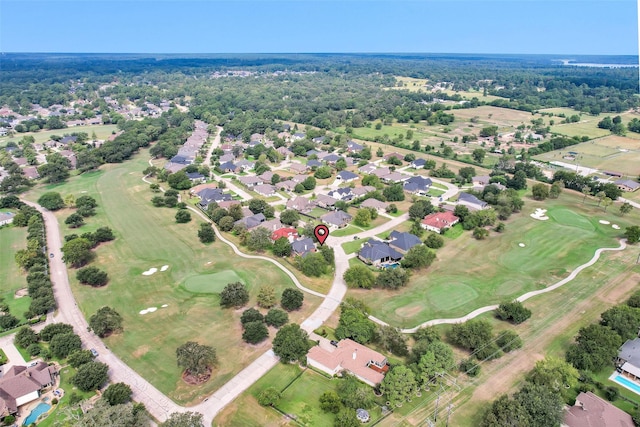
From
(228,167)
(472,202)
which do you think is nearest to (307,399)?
(472,202)

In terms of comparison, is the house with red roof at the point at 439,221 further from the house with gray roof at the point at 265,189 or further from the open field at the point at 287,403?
the open field at the point at 287,403

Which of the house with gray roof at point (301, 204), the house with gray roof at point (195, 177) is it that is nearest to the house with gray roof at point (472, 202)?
the house with gray roof at point (301, 204)

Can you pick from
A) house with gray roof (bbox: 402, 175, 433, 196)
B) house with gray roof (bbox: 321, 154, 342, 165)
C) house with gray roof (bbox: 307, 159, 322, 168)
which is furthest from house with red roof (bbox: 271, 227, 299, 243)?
house with gray roof (bbox: 321, 154, 342, 165)

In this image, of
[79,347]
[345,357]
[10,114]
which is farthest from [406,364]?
[10,114]

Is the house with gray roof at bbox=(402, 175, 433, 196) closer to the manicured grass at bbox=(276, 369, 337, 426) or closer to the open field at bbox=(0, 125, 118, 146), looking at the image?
the manicured grass at bbox=(276, 369, 337, 426)

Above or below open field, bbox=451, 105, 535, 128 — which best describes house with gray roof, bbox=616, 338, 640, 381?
below

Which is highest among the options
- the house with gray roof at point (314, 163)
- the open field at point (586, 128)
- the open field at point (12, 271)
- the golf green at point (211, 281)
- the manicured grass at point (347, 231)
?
the open field at point (586, 128)
